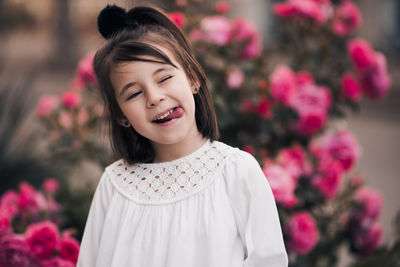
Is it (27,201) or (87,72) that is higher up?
(87,72)

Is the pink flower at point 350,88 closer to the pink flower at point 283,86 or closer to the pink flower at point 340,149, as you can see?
the pink flower at point 340,149

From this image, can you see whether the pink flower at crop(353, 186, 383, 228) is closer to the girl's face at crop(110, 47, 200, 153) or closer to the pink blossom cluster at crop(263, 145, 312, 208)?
the pink blossom cluster at crop(263, 145, 312, 208)

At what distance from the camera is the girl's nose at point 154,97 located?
1.26m

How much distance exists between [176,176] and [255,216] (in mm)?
269

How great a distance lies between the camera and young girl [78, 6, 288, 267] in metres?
1.27

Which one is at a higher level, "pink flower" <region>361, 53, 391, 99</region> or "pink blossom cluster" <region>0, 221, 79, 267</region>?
"pink flower" <region>361, 53, 391, 99</region>

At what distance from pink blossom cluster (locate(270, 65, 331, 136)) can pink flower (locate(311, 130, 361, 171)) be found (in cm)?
10

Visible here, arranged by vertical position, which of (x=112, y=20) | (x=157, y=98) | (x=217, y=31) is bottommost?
(x=157, y=98)

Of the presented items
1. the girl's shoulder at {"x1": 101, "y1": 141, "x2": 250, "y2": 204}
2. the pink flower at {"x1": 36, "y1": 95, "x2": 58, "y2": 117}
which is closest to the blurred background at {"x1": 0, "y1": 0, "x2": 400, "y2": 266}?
the pink flower at {"x1": 36, "y1": 95, "x2": 58, "y2": 117}

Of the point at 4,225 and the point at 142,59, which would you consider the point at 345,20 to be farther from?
the point at 4,225

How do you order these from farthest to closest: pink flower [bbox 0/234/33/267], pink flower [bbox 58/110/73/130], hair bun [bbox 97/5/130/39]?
pink flower [bbox 58/110/73/130] → pink flower [bbox 0/234/33/267] → hair bun [bbox 97/5/130/39]

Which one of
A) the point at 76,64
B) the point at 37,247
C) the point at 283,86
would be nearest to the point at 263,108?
the point at 283,86

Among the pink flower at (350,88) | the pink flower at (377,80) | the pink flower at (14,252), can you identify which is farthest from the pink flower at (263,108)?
the pink flower at (14,252)

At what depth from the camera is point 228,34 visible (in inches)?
87.4
